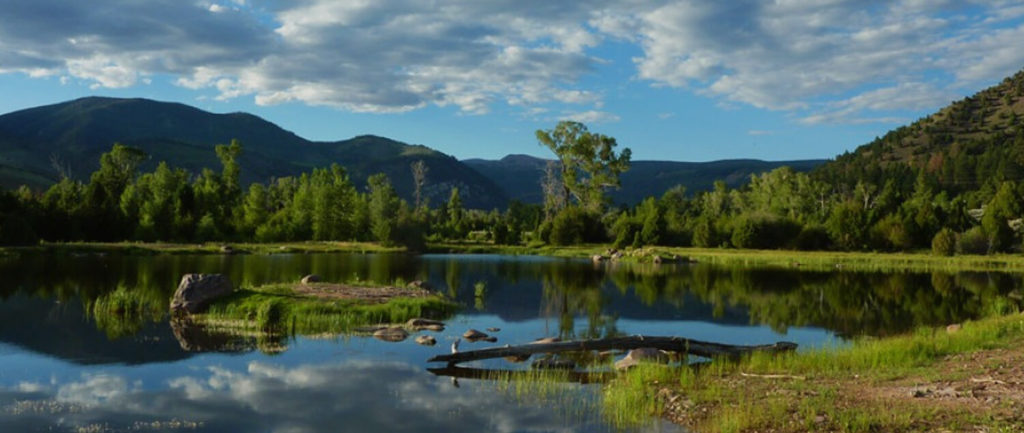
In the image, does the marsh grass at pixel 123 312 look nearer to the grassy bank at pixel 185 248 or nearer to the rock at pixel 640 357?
the rock at pixel 640 357

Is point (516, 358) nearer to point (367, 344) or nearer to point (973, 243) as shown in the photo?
point (367, 344)

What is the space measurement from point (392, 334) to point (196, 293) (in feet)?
32.6

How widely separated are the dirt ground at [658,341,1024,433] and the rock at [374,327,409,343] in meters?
11.3

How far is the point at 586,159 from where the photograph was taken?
118 meters

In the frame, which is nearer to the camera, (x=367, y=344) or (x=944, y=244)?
(x=367, y=344)

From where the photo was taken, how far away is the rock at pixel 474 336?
83.3 ft

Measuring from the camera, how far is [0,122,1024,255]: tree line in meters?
89.4

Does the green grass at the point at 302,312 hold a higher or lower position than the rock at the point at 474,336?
higher

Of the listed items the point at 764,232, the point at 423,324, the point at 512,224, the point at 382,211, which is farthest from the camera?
the point at 512,224

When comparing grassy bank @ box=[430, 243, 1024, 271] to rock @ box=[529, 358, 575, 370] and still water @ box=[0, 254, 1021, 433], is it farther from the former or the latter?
rock @ box=[529, 358, 575, 370]

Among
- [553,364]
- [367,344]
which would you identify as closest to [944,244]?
[553,364]

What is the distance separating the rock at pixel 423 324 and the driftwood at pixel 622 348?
267 inches

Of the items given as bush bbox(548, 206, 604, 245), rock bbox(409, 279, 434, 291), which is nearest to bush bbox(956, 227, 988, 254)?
bush bbox(548, 206, 604, 245)

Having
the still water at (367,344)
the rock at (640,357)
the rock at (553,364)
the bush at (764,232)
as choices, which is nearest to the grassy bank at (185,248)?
the still water at (367,344)
